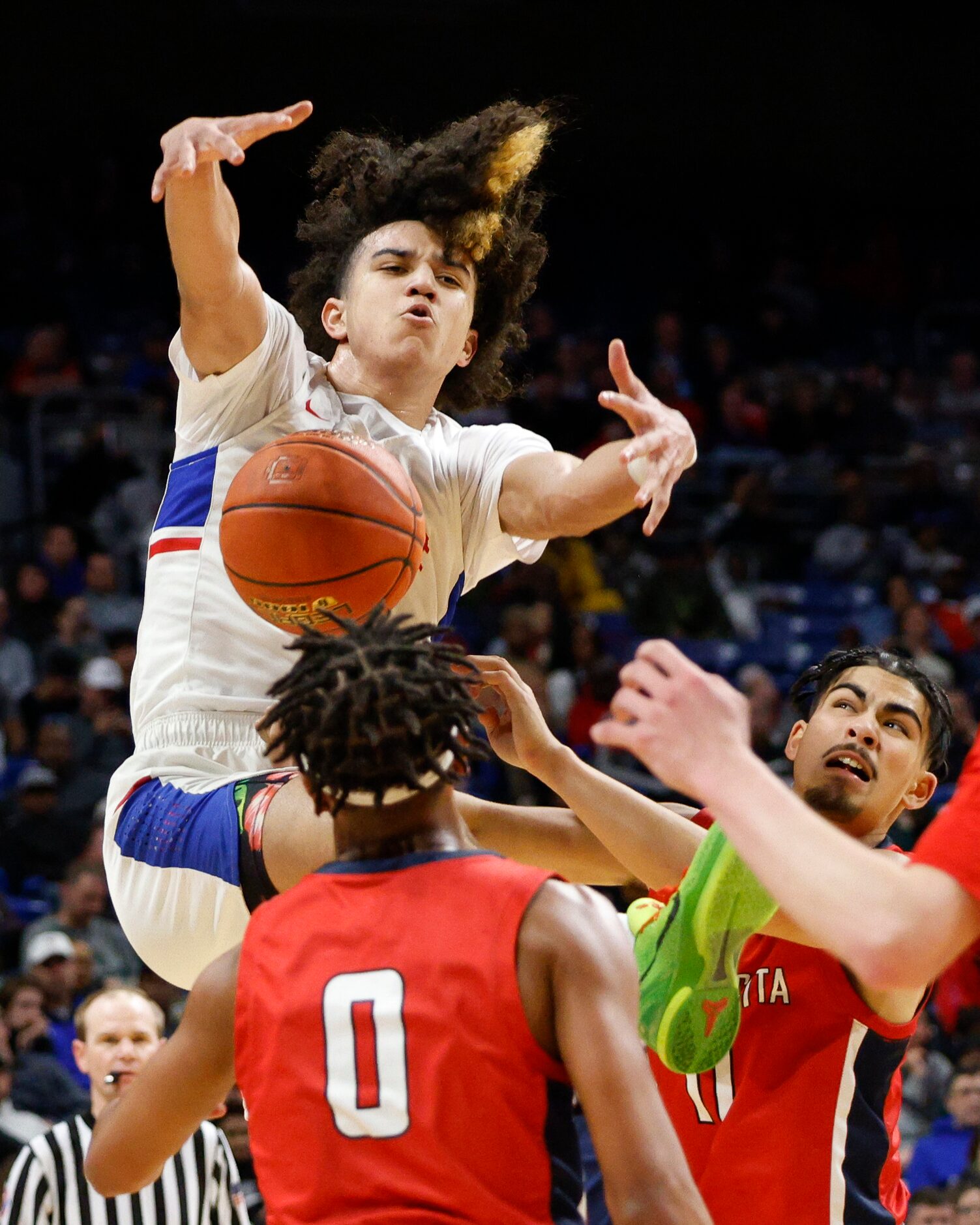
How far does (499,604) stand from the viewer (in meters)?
11.2

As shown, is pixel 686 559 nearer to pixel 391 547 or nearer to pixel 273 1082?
pixel 391 547

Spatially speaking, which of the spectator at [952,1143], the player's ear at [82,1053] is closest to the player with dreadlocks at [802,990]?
the player's ear at [82,1053]

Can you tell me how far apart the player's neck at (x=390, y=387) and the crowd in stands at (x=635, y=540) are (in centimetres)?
357

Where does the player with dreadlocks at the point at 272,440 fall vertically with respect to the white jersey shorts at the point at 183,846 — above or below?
above

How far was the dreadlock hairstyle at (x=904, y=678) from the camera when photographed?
3.82 metres

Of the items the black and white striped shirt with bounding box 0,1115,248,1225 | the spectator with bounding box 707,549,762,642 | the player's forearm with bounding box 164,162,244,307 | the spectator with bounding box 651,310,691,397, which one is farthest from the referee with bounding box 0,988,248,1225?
the spectator with bounding box 651,310,691,397

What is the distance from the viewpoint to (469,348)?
14.4ft

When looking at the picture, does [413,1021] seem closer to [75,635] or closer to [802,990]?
[802,990]

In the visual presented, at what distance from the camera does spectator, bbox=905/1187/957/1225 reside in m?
6.62

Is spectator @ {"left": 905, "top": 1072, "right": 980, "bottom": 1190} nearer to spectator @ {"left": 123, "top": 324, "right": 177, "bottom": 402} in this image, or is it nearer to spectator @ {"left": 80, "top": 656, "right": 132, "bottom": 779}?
spectator @ {"left": 80, "top": 656, "right": 132, "bottom": 779}

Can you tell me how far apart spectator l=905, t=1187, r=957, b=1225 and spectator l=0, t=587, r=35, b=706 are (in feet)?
19.5

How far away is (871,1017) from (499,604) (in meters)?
7.70

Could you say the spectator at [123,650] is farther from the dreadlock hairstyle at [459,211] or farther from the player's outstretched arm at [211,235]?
the player's outstretched arm at [211,235]

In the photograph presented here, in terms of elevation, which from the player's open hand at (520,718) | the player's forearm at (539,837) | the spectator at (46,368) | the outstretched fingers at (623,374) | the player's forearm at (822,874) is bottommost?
the player's forearm at (539,837)
